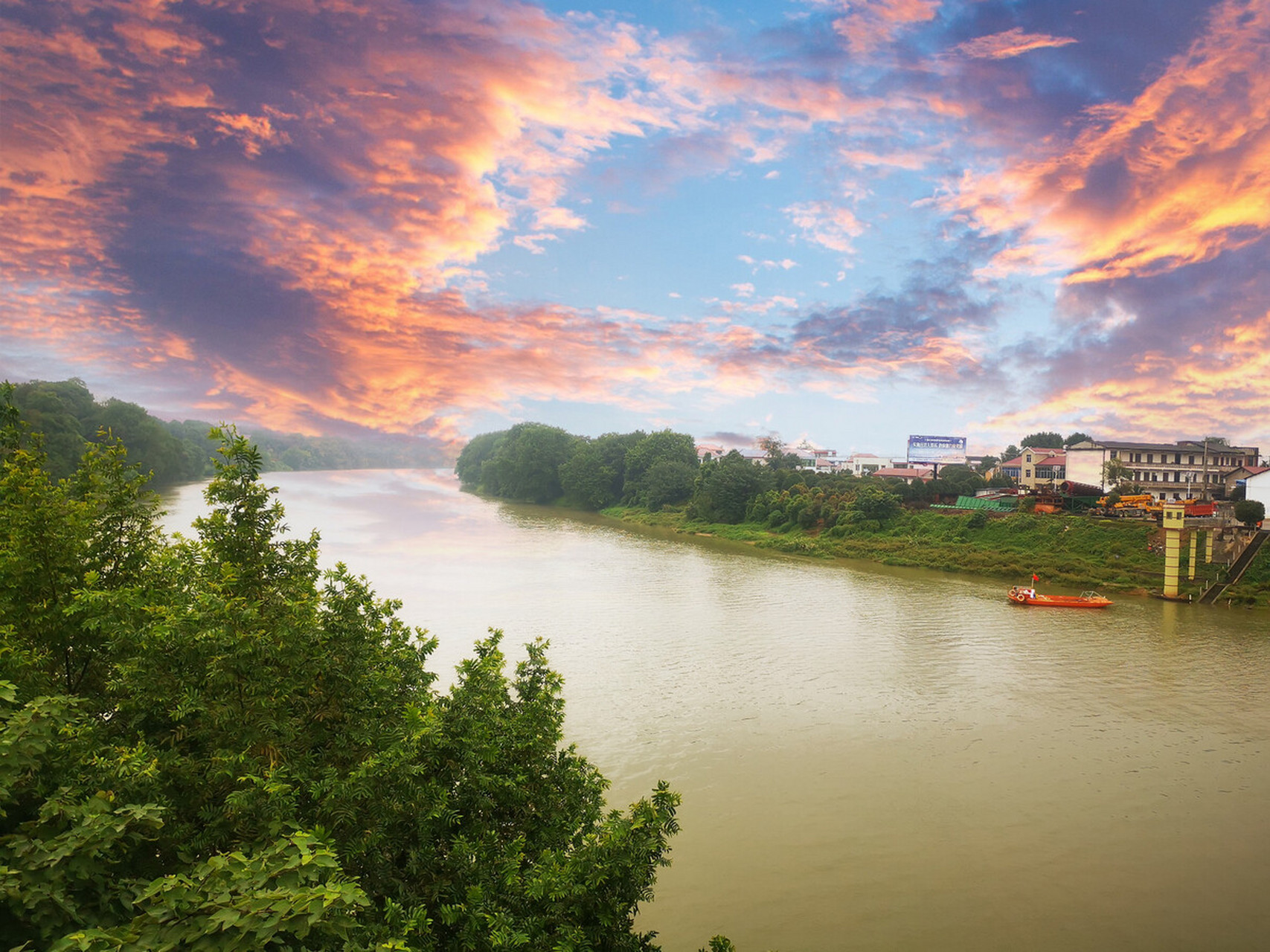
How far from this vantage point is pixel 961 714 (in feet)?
49.4

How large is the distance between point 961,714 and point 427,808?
43.8ft

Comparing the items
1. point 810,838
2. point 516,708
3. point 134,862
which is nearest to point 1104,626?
point 810,838

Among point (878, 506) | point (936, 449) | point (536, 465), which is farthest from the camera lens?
point (536, 465)

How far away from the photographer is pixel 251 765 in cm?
495

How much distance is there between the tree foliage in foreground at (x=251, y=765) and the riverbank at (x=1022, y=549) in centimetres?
3161

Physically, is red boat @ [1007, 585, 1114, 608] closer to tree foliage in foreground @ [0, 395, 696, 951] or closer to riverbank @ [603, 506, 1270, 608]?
riverbank @ [603, 506, 1270, 608]

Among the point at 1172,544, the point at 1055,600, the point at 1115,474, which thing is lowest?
the point at 1055,600

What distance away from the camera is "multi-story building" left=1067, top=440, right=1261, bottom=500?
1815 inches

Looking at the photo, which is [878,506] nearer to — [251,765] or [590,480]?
[590,480]

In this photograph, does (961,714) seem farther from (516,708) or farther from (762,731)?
(516,708)

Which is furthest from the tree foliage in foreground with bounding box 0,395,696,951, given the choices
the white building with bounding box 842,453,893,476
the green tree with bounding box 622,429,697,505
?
the white building with bounding box 842,453,893,476

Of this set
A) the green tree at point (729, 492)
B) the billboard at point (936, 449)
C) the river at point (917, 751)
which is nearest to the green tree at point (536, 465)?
the green tree at point (729, 492)

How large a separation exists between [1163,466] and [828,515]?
2392 centimetres

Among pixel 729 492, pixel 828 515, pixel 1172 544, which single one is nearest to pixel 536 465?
pixel 729 492
